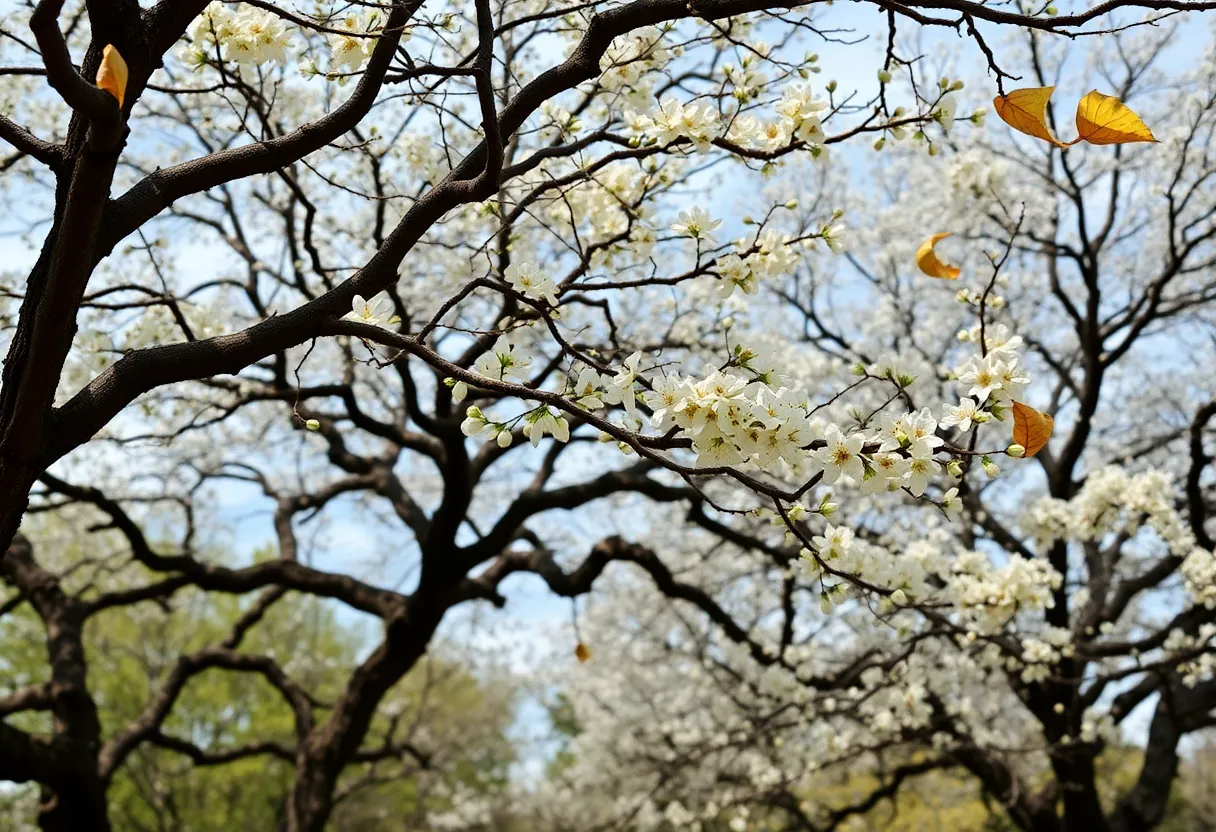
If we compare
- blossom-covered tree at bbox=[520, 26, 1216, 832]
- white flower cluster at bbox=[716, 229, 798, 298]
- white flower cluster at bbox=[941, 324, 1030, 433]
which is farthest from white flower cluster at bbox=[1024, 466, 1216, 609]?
white flower cluster at bbox=[941, 324, 1030, 433]

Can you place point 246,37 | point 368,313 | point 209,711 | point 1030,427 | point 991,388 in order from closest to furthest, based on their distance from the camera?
1. point 1030,427
2. point 991,388
3. point 368,313
4. point 246,37
5. point 209,711

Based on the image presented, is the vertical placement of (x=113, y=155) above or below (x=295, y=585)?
below

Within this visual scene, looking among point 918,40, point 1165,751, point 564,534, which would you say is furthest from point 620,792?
point 918,40

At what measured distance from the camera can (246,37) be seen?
2.97 m

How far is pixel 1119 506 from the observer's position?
5.58 meters

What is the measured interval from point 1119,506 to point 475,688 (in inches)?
744

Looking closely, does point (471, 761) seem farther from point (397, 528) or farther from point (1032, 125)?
point (1032, 125)

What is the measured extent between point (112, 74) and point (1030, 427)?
216cm

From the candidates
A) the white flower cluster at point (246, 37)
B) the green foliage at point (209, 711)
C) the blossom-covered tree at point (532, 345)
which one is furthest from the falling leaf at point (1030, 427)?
the green foliage at point (209, 711)

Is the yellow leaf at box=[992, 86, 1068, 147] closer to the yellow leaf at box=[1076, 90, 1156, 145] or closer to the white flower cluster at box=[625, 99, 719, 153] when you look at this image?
the yellow leaf at box=[1076, 90, 1156, 145]

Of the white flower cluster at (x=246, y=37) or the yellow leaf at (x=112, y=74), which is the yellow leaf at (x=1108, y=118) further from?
the white flower cluster at (x=246, y=37)

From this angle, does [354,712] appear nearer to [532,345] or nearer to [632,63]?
[532,345]

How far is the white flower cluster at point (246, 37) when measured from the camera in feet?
9.76

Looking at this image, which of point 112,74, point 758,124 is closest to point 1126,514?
point 758,124
